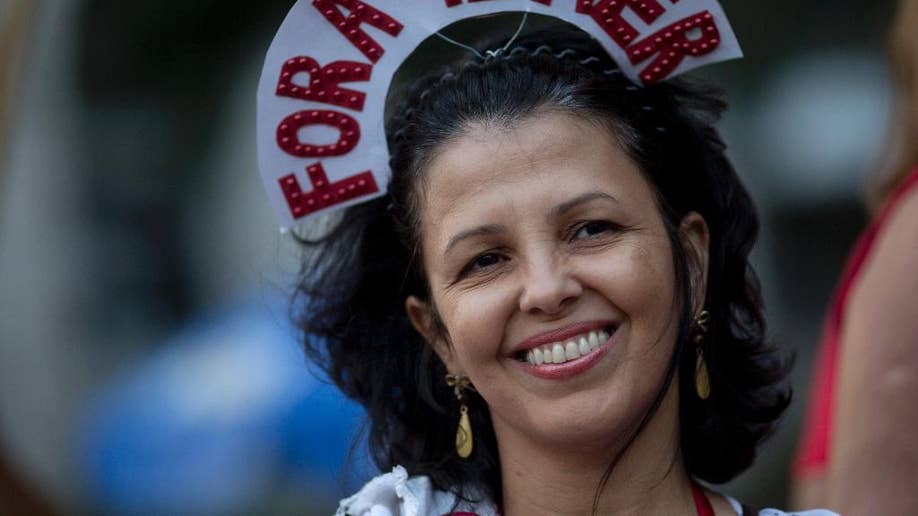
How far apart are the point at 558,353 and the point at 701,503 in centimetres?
46

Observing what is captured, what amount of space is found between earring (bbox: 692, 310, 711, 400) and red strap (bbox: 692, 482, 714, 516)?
18 cm

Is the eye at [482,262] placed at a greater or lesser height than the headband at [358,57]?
lesser

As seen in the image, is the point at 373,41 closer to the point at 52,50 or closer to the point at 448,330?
the point at 448,330

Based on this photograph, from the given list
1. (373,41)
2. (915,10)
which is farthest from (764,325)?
(373,41)

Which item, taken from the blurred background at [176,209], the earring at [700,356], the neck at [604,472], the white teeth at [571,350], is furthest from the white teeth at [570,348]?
the blurred background at [176,209]

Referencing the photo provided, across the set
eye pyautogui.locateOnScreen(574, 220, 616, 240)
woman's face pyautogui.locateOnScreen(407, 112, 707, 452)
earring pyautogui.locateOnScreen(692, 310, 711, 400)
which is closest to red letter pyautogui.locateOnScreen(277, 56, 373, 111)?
woman's face pyautogui.locateOnScreen(407, 112, 707, 452)

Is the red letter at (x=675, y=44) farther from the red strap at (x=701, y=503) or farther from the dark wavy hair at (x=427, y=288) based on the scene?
the red strap at (x=701, y=503)

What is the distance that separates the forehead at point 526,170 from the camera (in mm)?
2270

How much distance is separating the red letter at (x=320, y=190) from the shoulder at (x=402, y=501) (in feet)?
1.69

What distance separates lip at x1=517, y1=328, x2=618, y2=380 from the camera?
7.31 feet

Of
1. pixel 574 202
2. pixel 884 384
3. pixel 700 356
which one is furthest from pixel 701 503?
pixel 574 202

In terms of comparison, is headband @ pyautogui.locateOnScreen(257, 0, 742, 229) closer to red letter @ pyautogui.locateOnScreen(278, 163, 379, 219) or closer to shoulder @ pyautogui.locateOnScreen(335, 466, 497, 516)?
red letter @ pyautogui.locateOnScreen(278, 163, 379, 219)

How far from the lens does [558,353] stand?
88.3 inches

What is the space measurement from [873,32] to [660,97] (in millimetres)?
5164
